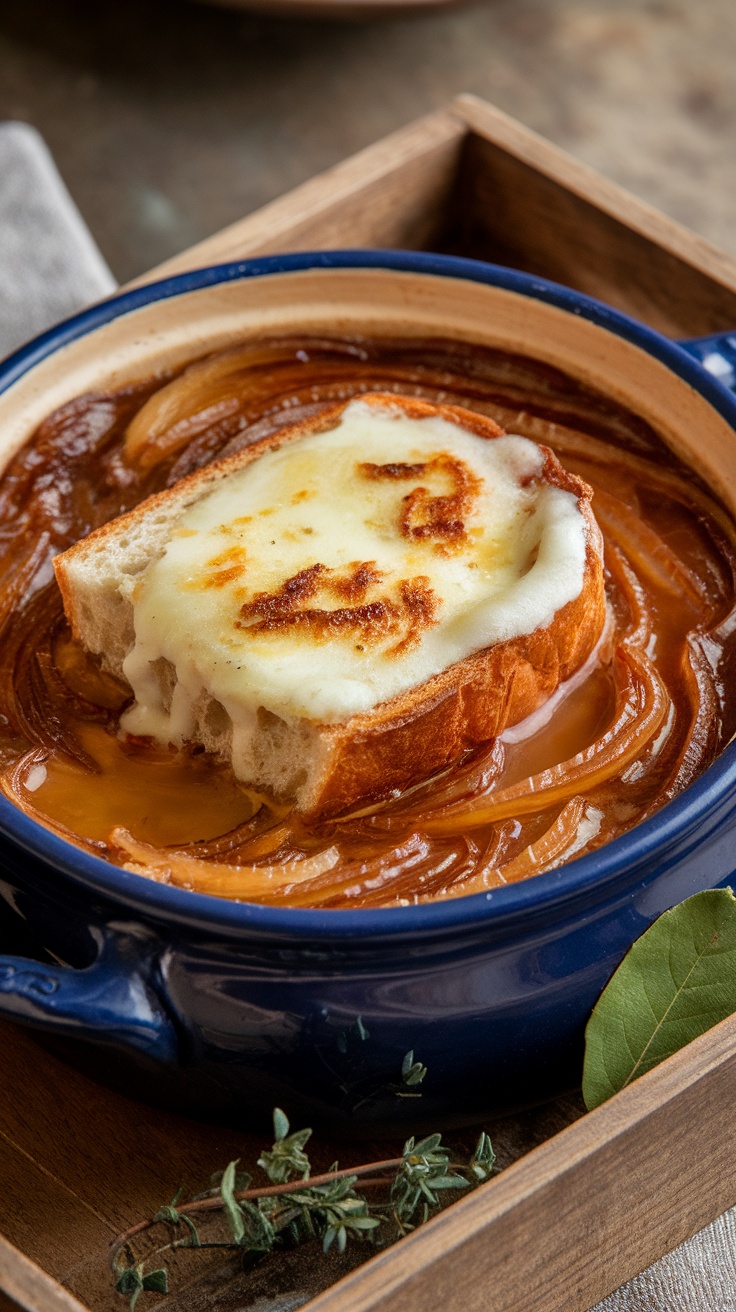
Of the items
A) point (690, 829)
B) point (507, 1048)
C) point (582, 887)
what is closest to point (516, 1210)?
point (507, 1048)

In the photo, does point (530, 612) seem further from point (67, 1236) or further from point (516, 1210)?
point (67, 1236)

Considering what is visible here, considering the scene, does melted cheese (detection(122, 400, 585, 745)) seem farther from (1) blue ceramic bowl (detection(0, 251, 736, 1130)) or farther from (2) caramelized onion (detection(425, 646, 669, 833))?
(1) blue ceramic bowl (detection(0, 251, 736, 1130))

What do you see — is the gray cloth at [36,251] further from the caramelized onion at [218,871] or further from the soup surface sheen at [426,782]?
the caramelized onion at [218,871]

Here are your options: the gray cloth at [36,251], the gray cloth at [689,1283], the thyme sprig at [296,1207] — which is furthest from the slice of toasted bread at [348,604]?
the gray cloth at [36,251]

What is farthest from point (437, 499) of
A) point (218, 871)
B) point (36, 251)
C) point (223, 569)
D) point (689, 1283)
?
point (36, 251)

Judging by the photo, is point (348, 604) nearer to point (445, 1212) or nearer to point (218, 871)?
point (218, 871)

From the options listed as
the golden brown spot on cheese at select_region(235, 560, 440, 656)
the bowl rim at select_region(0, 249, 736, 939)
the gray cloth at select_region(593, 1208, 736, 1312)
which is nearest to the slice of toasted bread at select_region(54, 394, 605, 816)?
the golden brown spot on cheese at select_region(235, 560, 440, 656)
